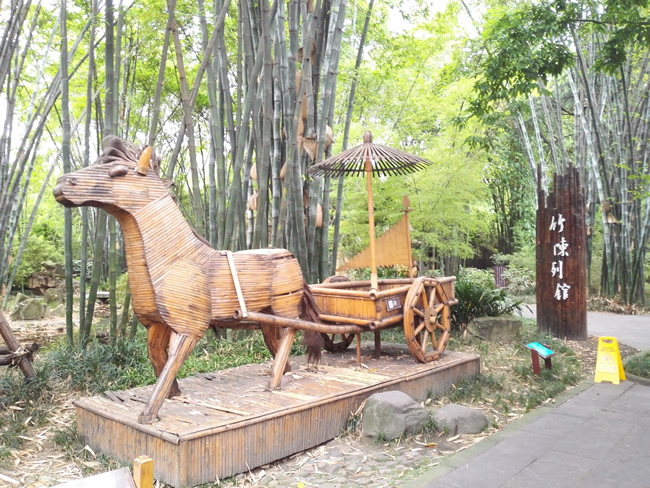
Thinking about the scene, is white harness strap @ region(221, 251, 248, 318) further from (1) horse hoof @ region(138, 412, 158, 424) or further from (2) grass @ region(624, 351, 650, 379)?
(2) grass @ region(624, 351, 650, 379)

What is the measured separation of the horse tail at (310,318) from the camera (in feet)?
11.3

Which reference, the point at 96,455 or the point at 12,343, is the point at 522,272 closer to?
the point at 12,343

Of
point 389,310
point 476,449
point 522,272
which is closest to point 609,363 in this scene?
point 389,310

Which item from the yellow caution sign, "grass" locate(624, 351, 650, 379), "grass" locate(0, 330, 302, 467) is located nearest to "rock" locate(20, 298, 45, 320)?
"grass" locate(0, 330, 302, 467)

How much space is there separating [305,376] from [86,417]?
1.28m

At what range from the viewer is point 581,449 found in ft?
9.34

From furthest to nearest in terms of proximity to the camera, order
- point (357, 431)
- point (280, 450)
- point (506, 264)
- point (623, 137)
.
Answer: point (506, 264) < point (623, 137) < point (357, 431) < point (280, 450)

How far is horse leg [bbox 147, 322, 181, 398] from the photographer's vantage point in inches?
112

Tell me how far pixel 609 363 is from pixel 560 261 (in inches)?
74.3

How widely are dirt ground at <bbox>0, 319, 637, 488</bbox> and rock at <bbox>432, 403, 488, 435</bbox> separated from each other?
0.16ft

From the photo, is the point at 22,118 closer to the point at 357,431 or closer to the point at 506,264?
the point at 357,431

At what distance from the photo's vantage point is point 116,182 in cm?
251

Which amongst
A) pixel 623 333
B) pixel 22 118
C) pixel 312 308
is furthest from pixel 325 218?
pixel 22 118

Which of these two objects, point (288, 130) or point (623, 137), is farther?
point (623, 137)
